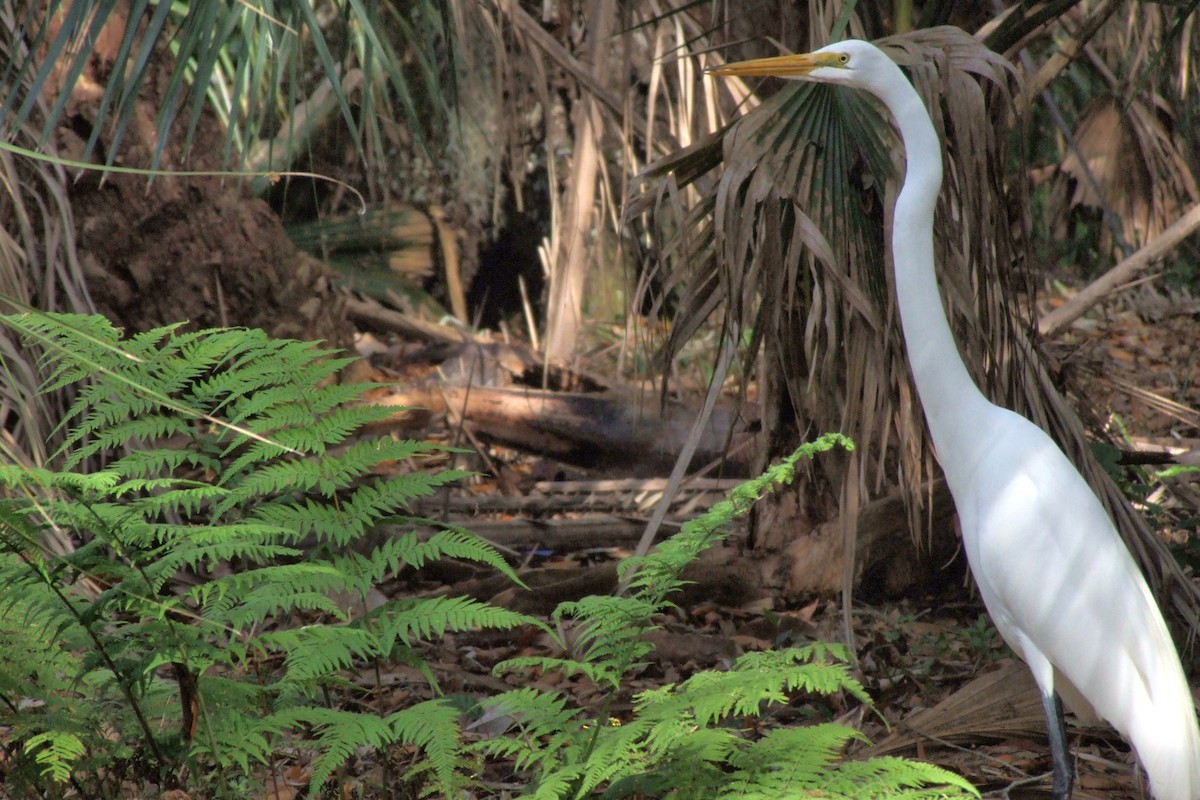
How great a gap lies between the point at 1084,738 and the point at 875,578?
902mm

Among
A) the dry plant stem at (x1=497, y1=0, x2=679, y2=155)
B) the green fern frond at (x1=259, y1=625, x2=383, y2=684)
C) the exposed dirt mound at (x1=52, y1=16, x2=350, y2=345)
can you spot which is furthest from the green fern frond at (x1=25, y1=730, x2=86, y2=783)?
the dry plant stem at (x1=497, y1=0, x2=679, y2=155)

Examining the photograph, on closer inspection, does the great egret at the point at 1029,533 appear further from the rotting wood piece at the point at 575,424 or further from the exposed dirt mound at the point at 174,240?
the exposed dirt mound at the point at 174,240

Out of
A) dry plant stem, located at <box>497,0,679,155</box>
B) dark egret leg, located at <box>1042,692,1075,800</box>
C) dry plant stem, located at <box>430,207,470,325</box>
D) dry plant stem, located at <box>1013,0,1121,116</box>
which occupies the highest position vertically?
dry plant stem, located at <box>1013,0,1121,116</box>

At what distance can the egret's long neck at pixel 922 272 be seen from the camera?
251cm

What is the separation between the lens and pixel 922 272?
2.53 m

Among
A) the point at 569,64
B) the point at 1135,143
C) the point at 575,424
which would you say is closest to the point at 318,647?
the point at 569,64

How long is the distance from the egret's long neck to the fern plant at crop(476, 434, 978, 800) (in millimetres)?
937

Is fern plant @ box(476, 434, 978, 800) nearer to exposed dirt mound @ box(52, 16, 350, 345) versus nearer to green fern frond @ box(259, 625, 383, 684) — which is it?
green fern frond @ box(259, 625, 383, 684)

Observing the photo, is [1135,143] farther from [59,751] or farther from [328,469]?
[59,751]

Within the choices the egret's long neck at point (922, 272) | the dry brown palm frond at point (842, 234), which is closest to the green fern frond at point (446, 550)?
the dry brown palm frond at point (842, 234)

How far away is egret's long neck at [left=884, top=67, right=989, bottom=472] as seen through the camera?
8.25 feet

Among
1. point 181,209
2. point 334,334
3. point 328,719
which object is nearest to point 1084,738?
point 328,719

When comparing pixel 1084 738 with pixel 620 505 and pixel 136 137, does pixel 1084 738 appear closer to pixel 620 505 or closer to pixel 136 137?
pixel 620 505

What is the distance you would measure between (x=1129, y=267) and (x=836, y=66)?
171 cm
